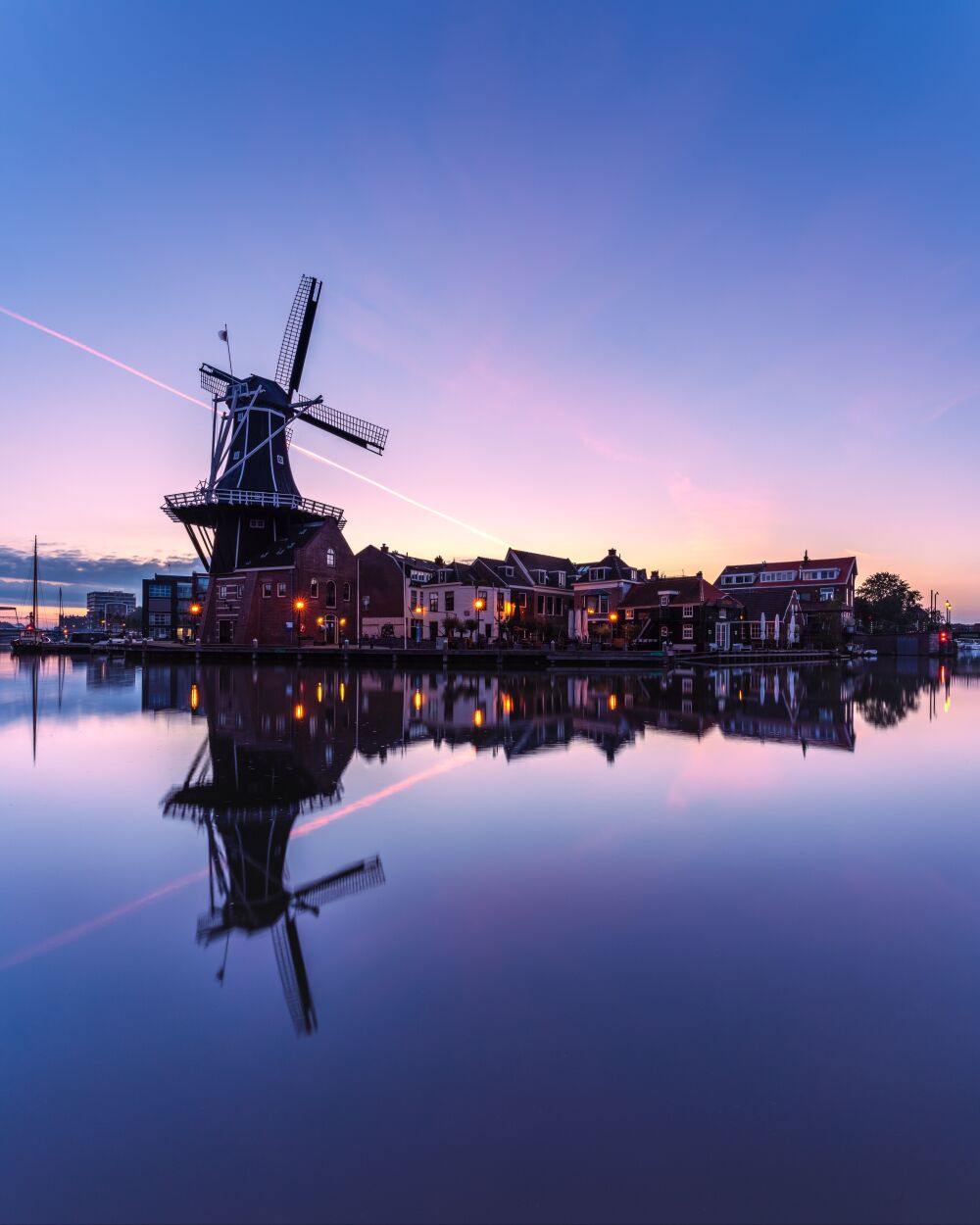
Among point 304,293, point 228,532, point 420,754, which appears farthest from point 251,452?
point 420,754

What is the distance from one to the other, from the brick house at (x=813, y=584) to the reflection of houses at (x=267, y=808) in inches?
2721

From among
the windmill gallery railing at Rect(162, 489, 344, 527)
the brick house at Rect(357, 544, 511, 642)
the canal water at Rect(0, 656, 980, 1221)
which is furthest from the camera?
the brick house at Rect(357, 544, 511, 642)

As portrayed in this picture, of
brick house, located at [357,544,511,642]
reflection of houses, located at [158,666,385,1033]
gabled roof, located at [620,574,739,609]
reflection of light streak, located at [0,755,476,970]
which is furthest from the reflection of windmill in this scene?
gabled roof, located at [620,574,739,609]

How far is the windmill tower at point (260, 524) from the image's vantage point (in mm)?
49500

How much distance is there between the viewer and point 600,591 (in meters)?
66.9

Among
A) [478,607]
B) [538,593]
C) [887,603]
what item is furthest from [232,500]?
[887,603]

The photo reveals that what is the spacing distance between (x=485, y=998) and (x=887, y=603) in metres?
118

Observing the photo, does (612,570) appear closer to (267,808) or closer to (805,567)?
(805,567)

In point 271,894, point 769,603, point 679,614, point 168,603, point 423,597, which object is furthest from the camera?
point 168,603

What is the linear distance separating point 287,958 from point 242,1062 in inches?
53.5

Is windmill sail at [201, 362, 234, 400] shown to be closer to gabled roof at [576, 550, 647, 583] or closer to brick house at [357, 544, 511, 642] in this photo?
brick house at [357, 544, 511, 642]

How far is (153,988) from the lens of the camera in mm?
4766

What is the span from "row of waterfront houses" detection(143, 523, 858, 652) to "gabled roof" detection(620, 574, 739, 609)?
0.41 ft

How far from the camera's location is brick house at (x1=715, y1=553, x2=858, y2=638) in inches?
3066
